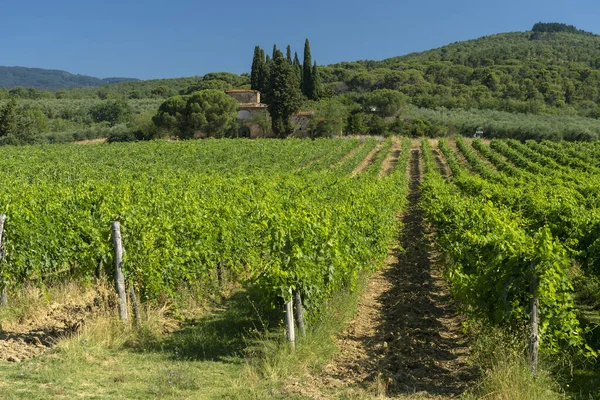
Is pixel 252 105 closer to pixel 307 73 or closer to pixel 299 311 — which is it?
pixel 307 73

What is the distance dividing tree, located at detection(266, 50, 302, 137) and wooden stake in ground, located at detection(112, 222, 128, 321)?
59334 mm

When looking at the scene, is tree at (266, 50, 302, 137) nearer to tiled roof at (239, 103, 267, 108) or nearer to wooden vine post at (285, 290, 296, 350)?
tiled roof at (239, 103, 267, 108)

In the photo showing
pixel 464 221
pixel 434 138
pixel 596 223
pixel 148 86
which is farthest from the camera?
pixel 148 86

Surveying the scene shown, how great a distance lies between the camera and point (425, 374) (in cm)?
651

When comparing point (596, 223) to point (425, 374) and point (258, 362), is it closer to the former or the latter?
A: point (425, 374)

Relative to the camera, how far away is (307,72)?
82.4m

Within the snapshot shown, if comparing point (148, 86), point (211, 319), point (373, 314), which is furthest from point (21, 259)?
point (148, 86)

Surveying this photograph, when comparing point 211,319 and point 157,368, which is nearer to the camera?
point 157,368

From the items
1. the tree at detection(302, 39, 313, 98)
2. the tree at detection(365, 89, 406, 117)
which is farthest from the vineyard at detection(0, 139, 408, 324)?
the tree at detection(302, 39, 313, 98)

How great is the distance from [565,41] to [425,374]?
227m

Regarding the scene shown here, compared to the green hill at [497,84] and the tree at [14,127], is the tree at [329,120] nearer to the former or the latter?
the green hill at [497,84]

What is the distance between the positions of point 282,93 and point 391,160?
78.3 feet

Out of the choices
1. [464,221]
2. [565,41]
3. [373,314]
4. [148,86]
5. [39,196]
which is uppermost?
Answer: [565,41]

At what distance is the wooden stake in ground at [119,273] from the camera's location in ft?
24.7
